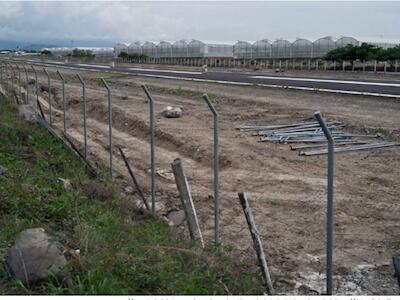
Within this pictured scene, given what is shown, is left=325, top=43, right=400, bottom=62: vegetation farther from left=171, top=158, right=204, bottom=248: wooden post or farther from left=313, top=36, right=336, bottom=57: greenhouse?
left=171, top=158, right=204, bottom=248: wooden post

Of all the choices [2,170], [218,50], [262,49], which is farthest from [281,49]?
[2,170]

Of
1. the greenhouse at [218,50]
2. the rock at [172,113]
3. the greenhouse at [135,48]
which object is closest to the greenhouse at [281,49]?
the greenhouse at [218,50]

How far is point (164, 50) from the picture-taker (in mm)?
82562

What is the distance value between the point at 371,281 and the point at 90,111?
54.8 ft

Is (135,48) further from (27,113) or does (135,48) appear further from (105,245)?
(105,245)

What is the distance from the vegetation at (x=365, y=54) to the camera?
A: 39781mm

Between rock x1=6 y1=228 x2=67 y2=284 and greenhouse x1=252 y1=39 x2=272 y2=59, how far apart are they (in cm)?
6175

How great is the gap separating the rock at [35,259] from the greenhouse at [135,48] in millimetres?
86033

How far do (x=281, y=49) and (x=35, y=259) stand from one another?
198 ft

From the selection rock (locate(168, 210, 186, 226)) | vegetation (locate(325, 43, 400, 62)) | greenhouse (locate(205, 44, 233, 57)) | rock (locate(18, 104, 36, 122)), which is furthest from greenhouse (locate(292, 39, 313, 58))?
rock (locate(168, 210, 186, 226))

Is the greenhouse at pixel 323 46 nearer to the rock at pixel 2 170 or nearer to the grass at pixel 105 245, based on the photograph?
the grass at pixel 105 245

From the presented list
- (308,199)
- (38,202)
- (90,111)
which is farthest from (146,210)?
(90,111)

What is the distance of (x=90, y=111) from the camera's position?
836 inches

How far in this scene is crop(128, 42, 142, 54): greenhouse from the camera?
90.2 metres
